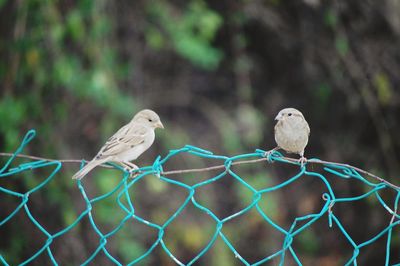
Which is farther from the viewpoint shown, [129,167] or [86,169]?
[129,167]

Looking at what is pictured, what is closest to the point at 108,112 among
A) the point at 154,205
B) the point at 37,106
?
the point at 37,106

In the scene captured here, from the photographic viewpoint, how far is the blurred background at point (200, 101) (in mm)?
4750

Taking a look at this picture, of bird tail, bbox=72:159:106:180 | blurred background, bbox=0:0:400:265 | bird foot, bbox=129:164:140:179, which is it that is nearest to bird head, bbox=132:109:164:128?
bird tail, bbox=72:159:106:180

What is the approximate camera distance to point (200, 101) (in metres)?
6.73

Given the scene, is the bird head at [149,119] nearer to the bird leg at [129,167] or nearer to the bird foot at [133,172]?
the bird leg at [129,167]

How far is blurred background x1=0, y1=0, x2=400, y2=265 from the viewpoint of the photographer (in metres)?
4.75

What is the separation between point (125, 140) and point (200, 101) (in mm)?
3192

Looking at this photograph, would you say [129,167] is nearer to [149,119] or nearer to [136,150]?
[136,150]

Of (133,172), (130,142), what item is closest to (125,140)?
(130,142)

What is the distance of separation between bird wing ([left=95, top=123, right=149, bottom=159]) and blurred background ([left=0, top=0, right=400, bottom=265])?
107cm

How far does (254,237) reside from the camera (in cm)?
627

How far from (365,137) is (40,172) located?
10.1 feet

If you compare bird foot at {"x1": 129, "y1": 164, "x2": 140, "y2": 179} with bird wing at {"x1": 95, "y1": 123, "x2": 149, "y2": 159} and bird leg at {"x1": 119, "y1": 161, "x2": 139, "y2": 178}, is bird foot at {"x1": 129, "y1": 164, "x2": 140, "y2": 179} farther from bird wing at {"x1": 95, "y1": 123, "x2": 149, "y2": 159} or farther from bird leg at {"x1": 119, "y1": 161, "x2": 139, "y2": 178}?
bird wing at {"x1": 95, "y1": 123, "x2": 149, "y2": 159}

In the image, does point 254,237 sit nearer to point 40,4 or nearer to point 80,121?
point 80,121
